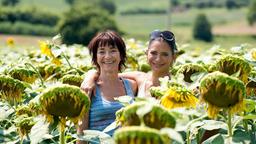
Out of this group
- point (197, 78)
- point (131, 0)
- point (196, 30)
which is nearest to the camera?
point (197, 78)

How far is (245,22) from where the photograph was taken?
193ft

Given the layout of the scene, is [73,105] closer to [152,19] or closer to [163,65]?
[163,65]

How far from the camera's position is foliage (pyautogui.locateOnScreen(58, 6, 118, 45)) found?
1554 inches

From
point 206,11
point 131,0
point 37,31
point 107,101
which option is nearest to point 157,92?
point 107,101

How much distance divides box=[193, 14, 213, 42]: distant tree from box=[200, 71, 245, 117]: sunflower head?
49.8 m

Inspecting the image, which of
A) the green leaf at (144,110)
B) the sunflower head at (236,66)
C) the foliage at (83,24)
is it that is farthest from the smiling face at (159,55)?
the foliage at (83,24)

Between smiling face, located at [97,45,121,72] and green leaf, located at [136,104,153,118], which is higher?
green leaf, located at [136,104,153,118]

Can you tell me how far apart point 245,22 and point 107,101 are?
188ft

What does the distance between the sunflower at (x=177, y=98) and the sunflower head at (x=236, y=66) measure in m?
0.23

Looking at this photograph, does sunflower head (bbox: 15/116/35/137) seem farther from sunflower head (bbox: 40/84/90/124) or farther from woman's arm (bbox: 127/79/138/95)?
woman's arm (bbox: 127/79/138/95)

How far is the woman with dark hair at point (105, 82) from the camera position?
284 centimetres

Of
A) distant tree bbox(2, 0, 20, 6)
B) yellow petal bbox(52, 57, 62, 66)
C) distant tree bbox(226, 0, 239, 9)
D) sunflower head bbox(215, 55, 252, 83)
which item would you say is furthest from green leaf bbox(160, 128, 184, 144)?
distant tree bbox(226, 0, 239, 9)

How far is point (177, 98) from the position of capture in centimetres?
194

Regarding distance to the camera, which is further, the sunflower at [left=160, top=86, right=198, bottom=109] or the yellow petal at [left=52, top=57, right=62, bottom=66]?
the yellow petal at [left=52, top=57, right=62, bottom=66]
